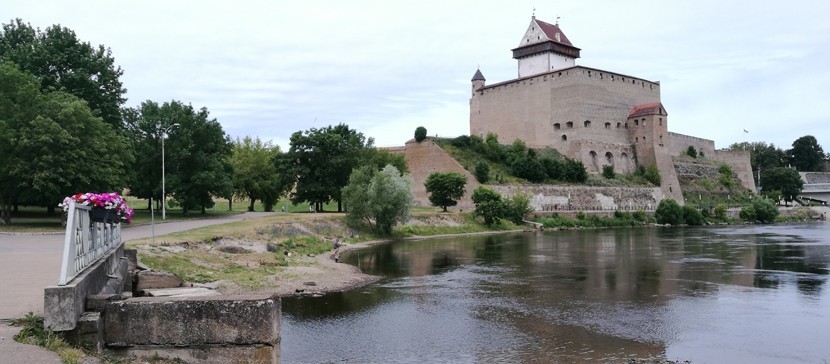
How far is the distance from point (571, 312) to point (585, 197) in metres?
52.6

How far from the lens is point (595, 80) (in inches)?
2948

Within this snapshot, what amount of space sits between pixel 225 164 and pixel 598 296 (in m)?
34.0

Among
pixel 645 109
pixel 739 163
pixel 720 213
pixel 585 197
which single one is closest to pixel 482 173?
pixel 585 197

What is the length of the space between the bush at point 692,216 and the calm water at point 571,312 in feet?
122

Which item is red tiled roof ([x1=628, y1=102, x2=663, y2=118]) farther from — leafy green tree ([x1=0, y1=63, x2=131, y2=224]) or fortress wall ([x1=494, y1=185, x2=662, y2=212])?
leafy green tree ([x1=0, y1=63, x2=131, y2=224])

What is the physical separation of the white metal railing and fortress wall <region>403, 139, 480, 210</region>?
166 ft

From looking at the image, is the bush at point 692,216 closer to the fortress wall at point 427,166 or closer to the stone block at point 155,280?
the fortress wall at point 427,166

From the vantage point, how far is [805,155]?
112m

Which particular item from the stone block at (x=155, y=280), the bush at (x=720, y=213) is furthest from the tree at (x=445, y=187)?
the stone block at (x=155, y=280)

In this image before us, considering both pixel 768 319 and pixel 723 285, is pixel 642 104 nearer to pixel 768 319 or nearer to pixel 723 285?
pixel 723 285

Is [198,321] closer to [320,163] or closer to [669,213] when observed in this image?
[320,163]

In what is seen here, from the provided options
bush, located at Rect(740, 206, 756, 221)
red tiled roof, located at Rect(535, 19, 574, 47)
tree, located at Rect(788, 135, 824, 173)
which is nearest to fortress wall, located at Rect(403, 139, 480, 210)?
red tiled roof, located at Rect(535, 19, 574, 47)

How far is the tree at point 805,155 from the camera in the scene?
369 feet

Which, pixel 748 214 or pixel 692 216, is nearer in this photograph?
pixel 692 216
